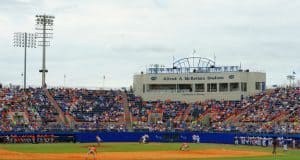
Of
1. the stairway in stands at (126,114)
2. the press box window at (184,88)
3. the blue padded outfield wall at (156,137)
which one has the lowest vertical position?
the blue padded outfield wall at (156,137)

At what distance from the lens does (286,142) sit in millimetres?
86250

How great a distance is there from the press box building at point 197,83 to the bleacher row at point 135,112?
2.27 meters

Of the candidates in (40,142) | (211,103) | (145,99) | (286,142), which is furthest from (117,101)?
(286,142)

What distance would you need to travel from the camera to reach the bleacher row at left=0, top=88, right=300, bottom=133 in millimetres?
102250

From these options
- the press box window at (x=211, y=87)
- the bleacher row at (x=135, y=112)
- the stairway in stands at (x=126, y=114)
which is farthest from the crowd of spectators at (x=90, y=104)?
the press box window at (x=211, y=87)

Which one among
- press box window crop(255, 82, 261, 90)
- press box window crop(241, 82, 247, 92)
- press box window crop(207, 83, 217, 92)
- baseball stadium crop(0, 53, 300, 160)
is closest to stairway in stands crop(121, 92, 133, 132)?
baseball stadium crop(0, 53, 300, 160)

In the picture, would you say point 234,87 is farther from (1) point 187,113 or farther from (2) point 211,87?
(1) point 187,113

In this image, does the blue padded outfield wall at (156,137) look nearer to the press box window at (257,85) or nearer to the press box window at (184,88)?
the press box window at (184,88)

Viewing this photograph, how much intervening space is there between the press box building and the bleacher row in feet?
7.45

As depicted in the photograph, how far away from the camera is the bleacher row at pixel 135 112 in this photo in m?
102

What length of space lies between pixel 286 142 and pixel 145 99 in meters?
42.9

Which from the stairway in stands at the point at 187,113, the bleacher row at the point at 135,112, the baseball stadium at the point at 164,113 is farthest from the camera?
the stairway in stands at the point at 187,113

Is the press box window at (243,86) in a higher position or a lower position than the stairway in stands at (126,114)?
higher

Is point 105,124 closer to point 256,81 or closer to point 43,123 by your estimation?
point 43,123
